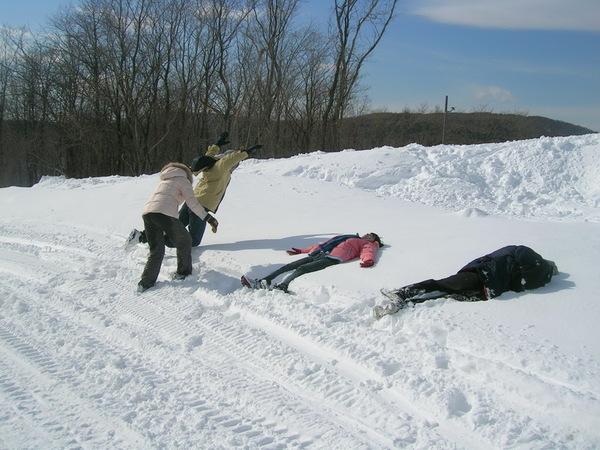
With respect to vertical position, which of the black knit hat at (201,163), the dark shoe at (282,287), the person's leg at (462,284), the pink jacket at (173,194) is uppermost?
the black knit hat at (201,163)

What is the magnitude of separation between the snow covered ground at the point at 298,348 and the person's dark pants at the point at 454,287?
0.16m

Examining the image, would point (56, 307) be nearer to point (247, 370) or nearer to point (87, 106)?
point (247, 370)

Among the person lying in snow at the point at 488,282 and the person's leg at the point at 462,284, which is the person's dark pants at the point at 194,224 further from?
the person's leg at the point at 462,284

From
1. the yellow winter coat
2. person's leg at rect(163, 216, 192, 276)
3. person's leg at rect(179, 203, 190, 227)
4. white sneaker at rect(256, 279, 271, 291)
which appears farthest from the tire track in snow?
the yellow winter coat

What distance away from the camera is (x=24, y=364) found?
3531 mm

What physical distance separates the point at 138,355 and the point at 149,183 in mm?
8045

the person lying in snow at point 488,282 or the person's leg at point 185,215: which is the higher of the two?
the person's leg at point 185,215

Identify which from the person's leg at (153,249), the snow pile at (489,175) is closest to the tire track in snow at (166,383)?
the person's leg at (153,249)

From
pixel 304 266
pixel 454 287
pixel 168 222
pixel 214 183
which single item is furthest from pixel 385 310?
pixel 214 183

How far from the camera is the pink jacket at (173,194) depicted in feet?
17.8

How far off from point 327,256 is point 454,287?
1643 millimetres

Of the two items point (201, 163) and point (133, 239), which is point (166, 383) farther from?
point (201, 163)

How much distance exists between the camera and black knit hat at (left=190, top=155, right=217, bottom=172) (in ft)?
21.0

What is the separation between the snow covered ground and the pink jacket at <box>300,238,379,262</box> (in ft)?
0.87
